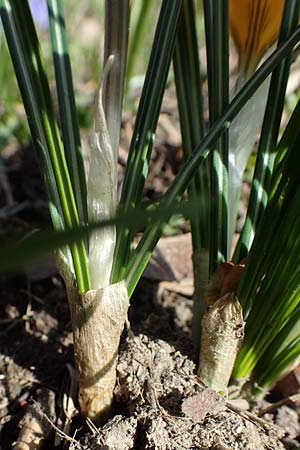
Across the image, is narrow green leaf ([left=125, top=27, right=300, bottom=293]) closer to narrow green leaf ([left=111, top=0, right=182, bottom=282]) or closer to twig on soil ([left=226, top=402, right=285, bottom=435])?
narrow green leaf ([left=111, top=0, right=182, bottom=282])

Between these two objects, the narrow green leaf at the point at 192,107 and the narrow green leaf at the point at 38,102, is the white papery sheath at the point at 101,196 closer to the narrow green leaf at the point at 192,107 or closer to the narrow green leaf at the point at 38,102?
the narrow green leaf at the point at 38,102

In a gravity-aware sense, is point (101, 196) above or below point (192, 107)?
below

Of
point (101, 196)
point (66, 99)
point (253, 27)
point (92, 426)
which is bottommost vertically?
point (92, 426)

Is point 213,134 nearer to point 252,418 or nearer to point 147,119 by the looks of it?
point 147,119

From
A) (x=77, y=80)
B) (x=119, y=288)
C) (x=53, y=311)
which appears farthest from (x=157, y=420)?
(x=77, y=80)

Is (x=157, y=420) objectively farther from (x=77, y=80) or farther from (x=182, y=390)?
(x=77, y=80)

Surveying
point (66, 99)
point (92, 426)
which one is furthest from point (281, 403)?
point (66, 99)

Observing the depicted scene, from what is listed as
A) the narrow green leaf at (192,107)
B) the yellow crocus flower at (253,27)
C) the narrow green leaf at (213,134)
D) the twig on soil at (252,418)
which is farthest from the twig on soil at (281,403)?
the yellow crocus flower at (253,27)

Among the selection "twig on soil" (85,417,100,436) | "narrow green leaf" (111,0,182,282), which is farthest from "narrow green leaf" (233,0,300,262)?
"twig on soil" (85,417,100,436)
